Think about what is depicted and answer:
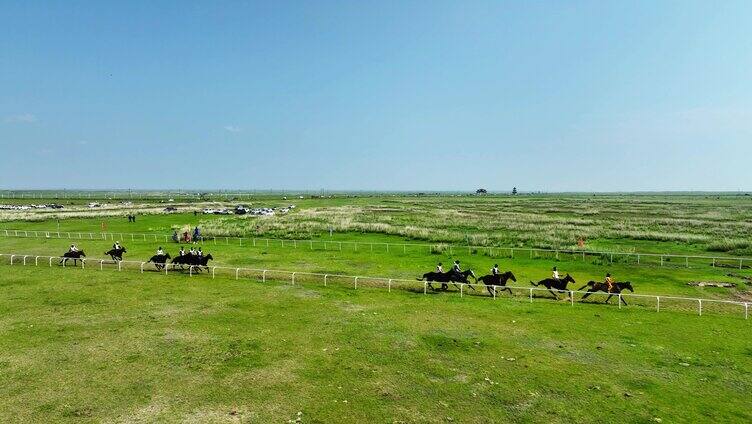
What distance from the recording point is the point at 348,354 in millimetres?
15109

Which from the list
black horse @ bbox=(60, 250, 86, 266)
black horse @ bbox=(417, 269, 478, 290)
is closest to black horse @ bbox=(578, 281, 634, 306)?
black horse @ bbox=(417, 269, 478, 290)

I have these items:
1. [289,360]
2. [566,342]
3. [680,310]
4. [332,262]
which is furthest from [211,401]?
[332,262]

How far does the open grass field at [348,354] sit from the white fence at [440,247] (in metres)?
9.30

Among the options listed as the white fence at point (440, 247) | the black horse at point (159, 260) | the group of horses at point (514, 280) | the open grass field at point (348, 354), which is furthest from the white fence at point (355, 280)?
the white fence at point (440, 247)

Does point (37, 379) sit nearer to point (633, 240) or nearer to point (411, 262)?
point (411, 262)

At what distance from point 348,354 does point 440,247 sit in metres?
29.1

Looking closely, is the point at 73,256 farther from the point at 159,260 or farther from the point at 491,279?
the point at 491,279

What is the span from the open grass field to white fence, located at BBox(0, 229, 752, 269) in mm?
9302

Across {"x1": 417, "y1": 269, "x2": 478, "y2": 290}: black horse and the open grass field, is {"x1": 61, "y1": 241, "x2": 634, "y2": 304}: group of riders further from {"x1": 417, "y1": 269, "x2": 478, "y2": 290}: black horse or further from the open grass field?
the open grass field

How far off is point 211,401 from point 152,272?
21.9 metres

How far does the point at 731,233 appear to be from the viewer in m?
56.0

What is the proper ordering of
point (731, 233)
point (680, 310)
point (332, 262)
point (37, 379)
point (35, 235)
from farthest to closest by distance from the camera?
point (731, 233) < point (35, 235) < point (332, 262) < point (680, 310) < point (37, 379)

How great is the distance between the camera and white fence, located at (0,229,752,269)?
37062 mm

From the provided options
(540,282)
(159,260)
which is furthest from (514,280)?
(159,260)
